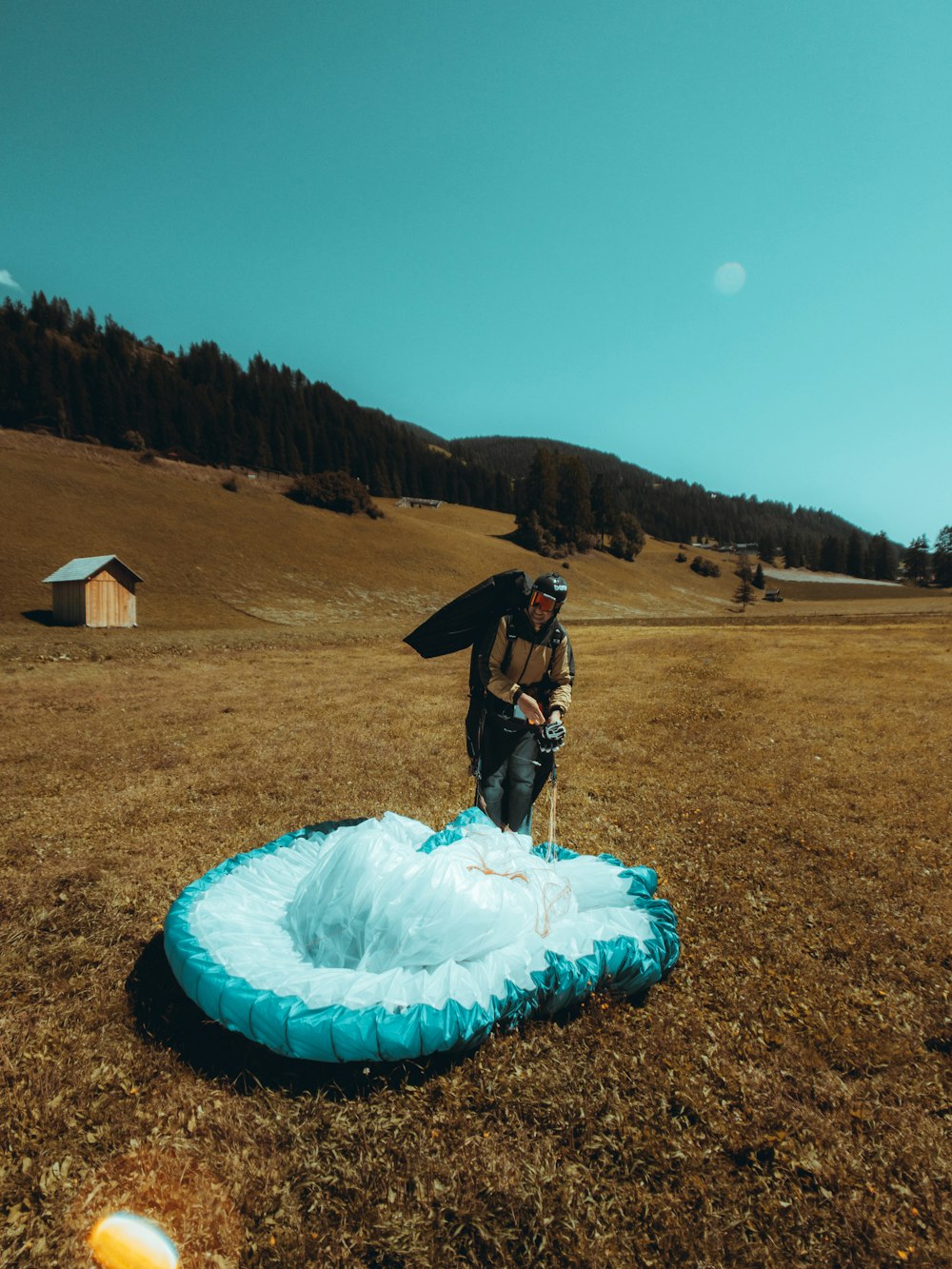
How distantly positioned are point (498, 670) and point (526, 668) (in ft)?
1.08

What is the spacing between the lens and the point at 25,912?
221 inches

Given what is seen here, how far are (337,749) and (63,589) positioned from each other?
29642 millimetres

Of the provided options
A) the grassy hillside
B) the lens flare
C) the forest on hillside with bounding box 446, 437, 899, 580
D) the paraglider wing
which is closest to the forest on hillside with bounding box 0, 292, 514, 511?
the grassy hillside

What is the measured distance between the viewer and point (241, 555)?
54375 millimetres

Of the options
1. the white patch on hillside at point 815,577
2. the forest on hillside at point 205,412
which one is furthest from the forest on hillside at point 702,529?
the forest on hillside at point 205,412

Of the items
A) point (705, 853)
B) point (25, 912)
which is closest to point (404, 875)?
point (25, 912)

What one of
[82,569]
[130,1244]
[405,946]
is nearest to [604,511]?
[82,569]

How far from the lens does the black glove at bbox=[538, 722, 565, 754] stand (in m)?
6.06

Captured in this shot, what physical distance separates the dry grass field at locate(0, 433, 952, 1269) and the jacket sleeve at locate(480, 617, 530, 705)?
282 centimetres

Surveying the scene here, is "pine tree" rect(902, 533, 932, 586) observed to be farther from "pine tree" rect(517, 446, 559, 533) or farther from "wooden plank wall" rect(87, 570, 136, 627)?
"wooden plank wall" rect(87, 570, 136, 627)

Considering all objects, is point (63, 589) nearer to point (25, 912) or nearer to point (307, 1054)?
point (25, 912)

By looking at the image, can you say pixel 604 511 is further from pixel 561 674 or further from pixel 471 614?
pixel 561 674

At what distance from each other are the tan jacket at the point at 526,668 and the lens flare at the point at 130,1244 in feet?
14.9

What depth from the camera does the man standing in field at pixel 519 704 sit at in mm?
6172
